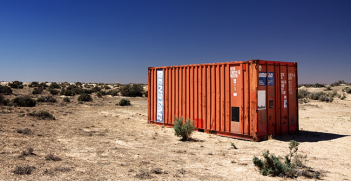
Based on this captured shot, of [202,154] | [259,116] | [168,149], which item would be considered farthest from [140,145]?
[259,116]

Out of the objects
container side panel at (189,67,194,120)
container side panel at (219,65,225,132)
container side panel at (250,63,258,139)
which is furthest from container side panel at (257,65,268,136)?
container side panel at (189,67,194,120)

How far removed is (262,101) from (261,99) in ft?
0.31

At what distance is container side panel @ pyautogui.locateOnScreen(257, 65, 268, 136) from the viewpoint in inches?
366

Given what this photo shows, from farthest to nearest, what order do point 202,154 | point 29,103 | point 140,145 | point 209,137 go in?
1. point 29,103
2. point 209,137
3. point 140,145
4. point 202,154

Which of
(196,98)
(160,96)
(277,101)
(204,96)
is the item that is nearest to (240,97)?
(277,101)

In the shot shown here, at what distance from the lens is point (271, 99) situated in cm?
975

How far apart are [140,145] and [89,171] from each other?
3235 millimetres

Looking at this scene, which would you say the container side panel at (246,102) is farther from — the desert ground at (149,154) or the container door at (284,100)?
the container door at (284,100)

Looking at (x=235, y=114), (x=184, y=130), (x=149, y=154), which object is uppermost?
(x=235, y=114)

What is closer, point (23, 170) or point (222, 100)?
point (23, 170)

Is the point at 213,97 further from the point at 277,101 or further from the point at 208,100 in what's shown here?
the point at 277,101

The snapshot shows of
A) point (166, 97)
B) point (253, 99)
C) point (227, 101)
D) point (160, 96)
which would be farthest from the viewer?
point (160, 96)

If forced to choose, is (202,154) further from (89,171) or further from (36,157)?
(36,157)

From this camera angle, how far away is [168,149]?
26.7ft
